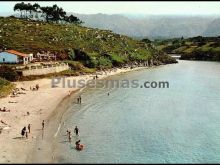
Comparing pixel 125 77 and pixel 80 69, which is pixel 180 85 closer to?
pixel 125 77

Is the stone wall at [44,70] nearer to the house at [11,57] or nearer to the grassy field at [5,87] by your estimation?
the house at [11,57]

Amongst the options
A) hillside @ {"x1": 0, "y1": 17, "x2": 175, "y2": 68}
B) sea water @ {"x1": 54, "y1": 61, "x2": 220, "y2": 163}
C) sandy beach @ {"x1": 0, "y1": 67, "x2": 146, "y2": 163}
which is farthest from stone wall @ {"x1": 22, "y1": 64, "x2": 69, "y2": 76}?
sea water @ {"x1": 54, "y1": 61, "x2": 220, "y2": 163}

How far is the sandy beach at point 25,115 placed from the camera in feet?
172

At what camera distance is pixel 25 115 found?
71438 mm

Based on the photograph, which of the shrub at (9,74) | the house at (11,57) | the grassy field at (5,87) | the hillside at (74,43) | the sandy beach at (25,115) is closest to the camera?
the sandy beach at (25,115)

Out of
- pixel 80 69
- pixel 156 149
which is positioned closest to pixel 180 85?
pixel 80 69

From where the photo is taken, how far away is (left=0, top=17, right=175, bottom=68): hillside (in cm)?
13975

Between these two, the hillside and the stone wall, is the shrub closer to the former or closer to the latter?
the stone wall

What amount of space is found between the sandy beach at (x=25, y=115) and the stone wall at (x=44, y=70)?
355 centimetres

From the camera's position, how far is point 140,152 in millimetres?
54250

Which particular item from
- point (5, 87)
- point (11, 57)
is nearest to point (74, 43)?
point (11, 57)

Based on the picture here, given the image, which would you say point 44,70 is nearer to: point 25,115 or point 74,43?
point 74,43

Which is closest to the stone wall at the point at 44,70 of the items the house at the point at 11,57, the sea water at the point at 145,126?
the house at the point at 11,57

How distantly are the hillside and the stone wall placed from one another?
12346mm
